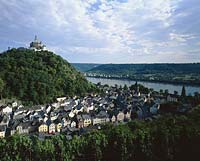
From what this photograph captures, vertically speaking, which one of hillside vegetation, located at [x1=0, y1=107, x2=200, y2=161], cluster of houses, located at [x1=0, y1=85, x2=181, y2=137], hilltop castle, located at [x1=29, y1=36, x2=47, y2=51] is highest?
hilltop castle, located at [x1=29, y1=36, x2=47, y2=51]

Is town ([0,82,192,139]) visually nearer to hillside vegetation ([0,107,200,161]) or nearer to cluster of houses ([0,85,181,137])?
cluster of houses ([0,85,181,137])

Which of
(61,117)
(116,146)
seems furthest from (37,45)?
(116,146)

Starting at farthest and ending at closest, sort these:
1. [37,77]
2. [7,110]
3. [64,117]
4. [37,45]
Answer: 1. [37,45]
2. [37,77]
3. [7,110]
4. [64,117]

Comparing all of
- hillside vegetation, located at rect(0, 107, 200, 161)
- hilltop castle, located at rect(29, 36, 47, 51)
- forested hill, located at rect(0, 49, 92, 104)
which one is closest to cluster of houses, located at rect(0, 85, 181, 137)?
forested hill, located at rect(0, 49, 92, 104)

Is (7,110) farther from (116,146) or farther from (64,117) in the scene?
(116,146)

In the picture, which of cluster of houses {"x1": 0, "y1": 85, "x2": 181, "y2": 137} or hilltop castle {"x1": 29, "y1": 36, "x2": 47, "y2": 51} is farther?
hilltop castle {"x1": 29, "y1": 36, "x2": 47, "y2": 51}
